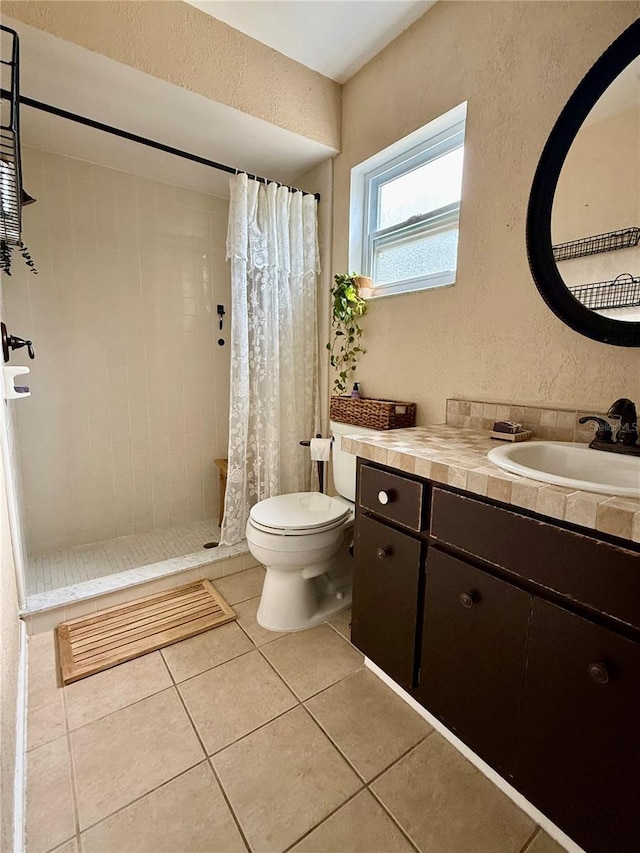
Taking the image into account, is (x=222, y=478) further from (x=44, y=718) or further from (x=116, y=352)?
(x=44, y=718)

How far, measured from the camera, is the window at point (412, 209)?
1694 mm

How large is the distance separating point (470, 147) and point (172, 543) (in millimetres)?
2498

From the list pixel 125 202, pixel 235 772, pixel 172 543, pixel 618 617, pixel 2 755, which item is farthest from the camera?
pixel 172 543

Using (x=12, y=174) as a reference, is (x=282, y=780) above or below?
below

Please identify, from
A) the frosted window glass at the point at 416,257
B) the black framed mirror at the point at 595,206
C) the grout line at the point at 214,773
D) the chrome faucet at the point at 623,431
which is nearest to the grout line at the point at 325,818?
the grout line at the point at 214,773

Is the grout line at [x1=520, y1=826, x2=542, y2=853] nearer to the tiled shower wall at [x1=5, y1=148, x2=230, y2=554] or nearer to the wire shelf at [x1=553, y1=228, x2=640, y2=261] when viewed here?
the wire shelf at [x1=553, y1=228, x2=640, y2=261]

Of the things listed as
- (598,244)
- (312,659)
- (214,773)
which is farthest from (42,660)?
(598,244)

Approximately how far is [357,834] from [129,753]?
684mm

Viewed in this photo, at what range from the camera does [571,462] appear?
115 cm

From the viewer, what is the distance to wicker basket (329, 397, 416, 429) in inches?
68.5

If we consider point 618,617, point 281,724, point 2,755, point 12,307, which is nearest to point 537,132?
point 618,617

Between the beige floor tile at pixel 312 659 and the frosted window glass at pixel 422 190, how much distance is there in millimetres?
Answer: 1949

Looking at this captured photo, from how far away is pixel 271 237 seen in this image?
2.01 m

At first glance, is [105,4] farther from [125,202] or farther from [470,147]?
[470,147]
